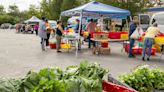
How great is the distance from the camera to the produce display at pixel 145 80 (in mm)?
4195

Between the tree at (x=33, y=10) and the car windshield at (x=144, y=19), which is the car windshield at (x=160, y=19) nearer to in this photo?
the car windshield at (x=144, y=19)

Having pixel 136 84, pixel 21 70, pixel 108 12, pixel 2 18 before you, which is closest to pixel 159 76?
pixel 136 84

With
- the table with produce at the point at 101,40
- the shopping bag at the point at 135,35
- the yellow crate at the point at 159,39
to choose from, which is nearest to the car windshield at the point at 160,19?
the table with produce at the point at 101,40

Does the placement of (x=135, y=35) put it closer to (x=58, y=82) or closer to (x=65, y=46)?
(x=65, y=46)

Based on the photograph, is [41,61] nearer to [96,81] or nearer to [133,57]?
[133,57]

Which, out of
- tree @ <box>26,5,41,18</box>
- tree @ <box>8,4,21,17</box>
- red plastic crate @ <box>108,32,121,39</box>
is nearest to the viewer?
red plastic crate @ <box>108,32,121,39</box>

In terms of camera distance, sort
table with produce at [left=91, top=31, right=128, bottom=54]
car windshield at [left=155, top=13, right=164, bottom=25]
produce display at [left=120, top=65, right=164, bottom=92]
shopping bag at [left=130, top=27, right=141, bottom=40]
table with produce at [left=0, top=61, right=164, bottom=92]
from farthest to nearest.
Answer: car windshield at [left=155, top=13, right=164, bottom=25] < table with produce at [left=91, top=31, right=128, bottom=54] < shopping bag at [left=130, top=27, right=141, bottom=40] < produce display at [left=120, top=65, right=164, bottom=92] < table with produce at [left=0, top=61, right=164, bottom=92]

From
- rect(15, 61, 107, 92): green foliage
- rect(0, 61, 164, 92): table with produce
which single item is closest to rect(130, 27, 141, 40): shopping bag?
rect(0, 61, 164, 92): table with produce

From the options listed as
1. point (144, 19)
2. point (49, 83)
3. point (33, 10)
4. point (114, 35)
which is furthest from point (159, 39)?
point (33, 10)

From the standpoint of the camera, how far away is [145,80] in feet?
13.8

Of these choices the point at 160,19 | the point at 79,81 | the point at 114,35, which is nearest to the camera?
the point at 79,81

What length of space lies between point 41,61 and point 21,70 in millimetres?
2194

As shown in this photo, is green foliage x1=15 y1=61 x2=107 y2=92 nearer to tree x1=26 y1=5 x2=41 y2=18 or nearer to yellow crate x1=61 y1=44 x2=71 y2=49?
yellow crate x1=61 y1=44 x2=71 y2=49

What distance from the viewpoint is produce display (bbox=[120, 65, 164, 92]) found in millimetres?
4195
